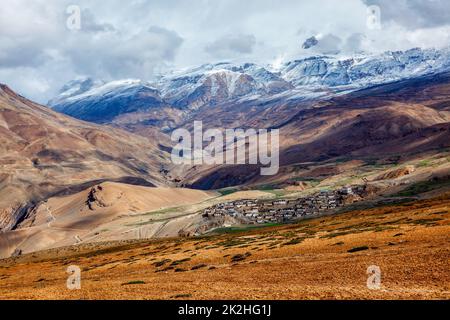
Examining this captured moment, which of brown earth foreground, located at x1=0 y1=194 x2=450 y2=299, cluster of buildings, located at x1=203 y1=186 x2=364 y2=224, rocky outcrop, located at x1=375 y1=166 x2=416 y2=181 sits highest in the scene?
rocky outcrop, located at x1=375 y1=166 x2=416 y2=181

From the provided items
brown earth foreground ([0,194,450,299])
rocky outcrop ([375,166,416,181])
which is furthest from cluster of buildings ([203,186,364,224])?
brown earth foreground ([0,194,450,299])

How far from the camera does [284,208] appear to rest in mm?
154625

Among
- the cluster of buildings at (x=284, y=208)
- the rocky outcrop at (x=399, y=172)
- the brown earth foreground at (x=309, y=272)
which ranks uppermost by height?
the rocky outcrop at (x=399, y=172)

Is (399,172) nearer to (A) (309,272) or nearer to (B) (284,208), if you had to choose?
(B) (284,208)

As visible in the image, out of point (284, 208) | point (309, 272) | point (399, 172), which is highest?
point (399, 172)

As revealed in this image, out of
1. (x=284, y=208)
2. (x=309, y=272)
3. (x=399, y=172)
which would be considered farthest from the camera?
(x=399, y=172)

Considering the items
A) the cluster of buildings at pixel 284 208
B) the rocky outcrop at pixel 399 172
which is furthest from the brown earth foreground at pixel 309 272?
the rocky outcrop at pixel 399 172

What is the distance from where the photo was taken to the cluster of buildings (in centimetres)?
13700

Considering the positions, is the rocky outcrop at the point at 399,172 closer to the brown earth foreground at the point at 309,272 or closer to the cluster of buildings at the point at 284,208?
the cluster of buildings at the point at 284,208

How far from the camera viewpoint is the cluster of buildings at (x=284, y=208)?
449 feet

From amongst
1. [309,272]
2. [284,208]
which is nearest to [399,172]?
[284,208]

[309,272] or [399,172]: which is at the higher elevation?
[399,172]

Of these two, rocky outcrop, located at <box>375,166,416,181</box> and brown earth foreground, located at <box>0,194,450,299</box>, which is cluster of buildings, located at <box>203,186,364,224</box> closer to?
rocky outcrop, located at <box>375,166,416,181</box>
